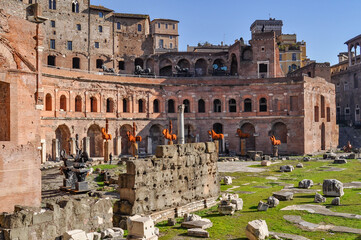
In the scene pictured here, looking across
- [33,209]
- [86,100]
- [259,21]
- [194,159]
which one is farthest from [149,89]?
[259,21]

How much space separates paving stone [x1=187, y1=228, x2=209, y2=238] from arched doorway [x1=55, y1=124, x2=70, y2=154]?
2453 cm

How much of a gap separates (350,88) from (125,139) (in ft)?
111

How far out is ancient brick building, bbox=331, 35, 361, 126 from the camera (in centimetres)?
5028

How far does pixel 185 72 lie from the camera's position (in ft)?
146

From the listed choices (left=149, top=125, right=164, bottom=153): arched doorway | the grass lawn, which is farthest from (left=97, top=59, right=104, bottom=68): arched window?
the grass lawn

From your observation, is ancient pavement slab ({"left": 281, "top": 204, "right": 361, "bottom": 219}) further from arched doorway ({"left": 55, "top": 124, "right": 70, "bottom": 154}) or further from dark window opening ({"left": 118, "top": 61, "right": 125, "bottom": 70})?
dark window opening ({"left": 118, "top": 61, "right": 125, "bottom": 70})

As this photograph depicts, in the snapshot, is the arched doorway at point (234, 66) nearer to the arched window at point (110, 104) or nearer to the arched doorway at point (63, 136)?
the arched window at point (110, 104)

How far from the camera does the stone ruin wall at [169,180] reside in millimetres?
11750

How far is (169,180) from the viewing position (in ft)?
42.9

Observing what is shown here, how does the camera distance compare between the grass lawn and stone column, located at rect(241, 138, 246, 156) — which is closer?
the grass lawn

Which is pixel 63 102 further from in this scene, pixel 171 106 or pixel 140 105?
pixel 171 106

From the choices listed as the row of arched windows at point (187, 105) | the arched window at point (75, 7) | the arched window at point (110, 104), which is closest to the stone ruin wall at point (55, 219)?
the row of arched windows at point (187, 105)

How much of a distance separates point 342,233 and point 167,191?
18.9 ft

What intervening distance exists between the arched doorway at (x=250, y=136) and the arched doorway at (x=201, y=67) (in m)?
10.5
